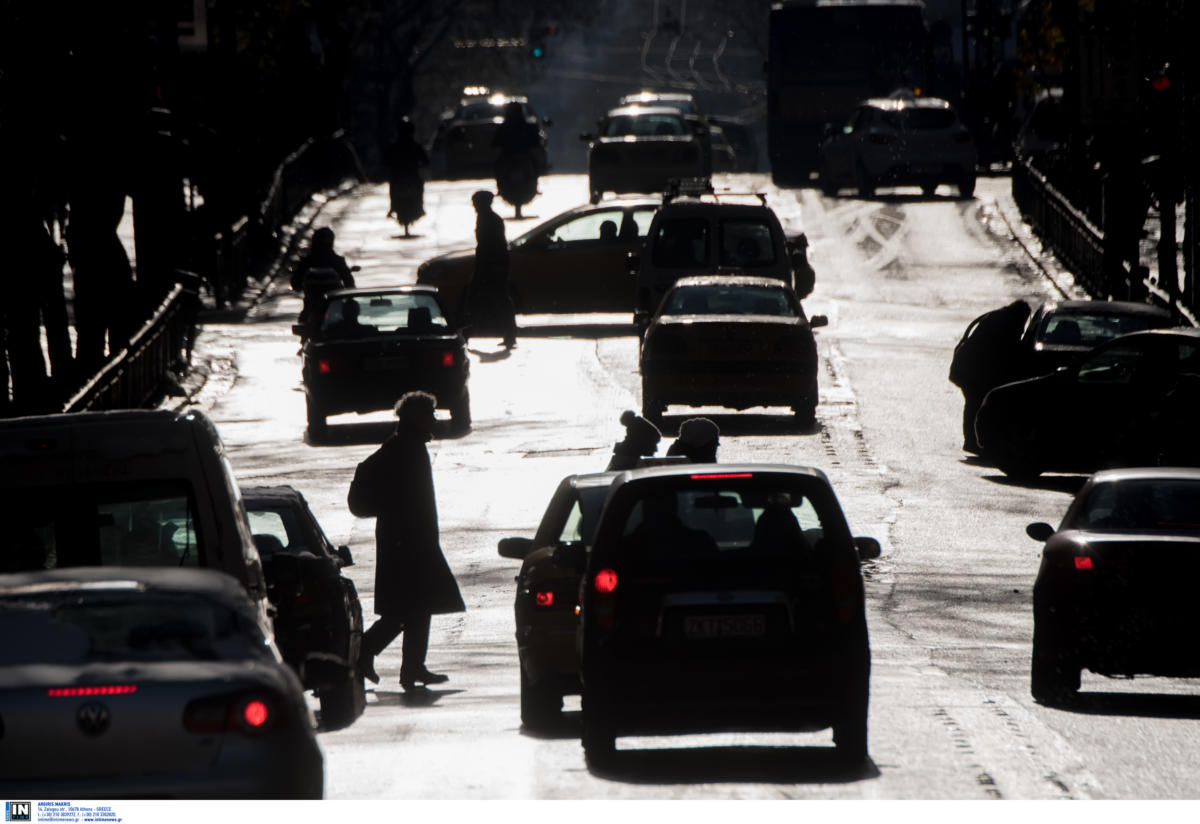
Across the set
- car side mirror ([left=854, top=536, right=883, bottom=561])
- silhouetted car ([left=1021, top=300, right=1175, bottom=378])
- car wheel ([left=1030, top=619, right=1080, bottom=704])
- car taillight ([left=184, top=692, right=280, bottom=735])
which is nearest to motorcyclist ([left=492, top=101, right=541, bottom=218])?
silhouetted car ([left=1021, top=300, right=1175, bottom=378])

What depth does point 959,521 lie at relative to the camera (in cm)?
2077

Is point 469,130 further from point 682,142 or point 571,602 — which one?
point 571,602

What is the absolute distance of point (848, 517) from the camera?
20.3 meters

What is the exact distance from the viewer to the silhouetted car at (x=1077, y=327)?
81.8ft

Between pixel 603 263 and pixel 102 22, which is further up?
pixel 102 22

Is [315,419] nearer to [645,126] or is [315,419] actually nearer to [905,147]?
[905,147]

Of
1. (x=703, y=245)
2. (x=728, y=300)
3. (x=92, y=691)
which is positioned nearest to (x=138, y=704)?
(x=92, y=691)

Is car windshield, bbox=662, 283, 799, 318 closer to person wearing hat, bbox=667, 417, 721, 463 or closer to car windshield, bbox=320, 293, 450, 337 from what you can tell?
car windshield, bbox=320, 293, 450, 337

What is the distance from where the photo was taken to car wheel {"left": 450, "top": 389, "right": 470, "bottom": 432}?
26.5m

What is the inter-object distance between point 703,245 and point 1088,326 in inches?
246

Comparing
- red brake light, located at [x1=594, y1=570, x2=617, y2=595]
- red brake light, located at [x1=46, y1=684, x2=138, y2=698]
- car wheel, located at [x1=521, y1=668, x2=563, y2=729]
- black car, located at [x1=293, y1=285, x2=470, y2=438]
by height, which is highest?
red brake light, located at [x1=46, y1=684, x2=138, y2=698]

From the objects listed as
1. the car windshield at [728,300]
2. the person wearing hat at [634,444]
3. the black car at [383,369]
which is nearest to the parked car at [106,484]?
the person wearing hat at [634,444]

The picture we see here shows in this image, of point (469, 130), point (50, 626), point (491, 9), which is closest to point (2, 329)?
point (50, 626)

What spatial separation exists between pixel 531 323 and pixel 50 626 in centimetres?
2866
